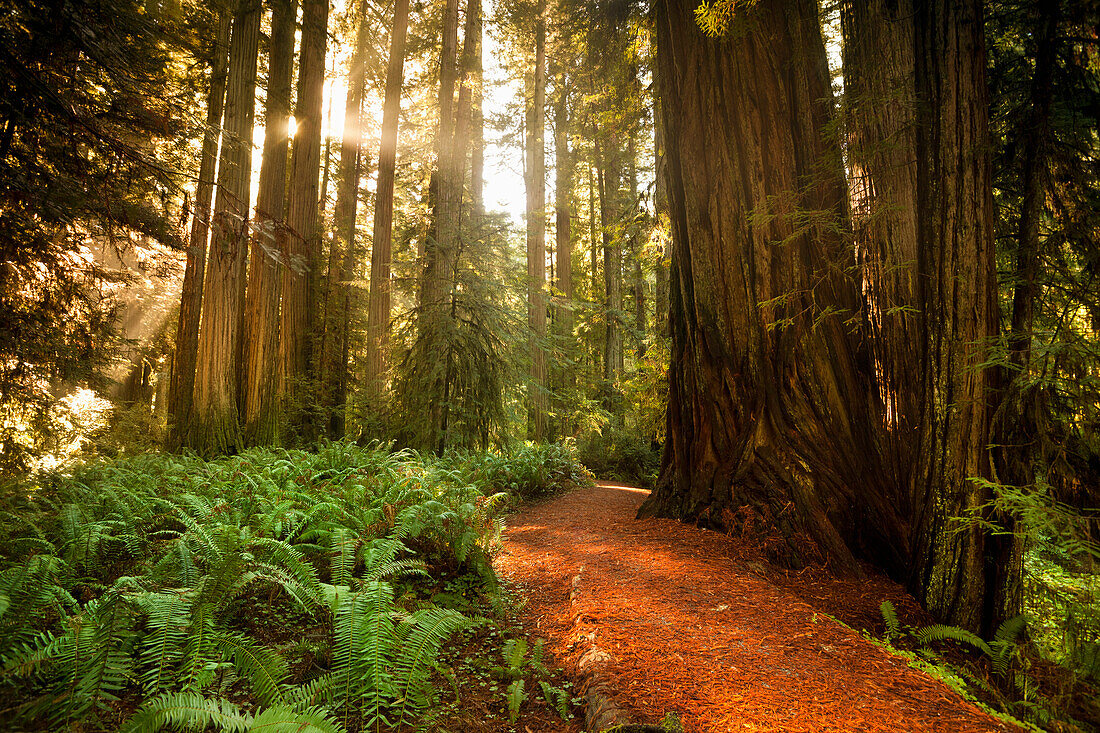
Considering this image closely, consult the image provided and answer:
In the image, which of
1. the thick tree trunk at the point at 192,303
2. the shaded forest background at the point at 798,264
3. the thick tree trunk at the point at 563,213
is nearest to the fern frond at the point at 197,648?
the shaded forest background at the point at 798,264

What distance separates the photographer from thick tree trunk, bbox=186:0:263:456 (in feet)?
25.5

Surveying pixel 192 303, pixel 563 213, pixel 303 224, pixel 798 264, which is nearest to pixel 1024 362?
pixel 798 264

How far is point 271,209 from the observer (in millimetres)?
8781

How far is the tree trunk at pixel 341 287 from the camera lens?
10352 mm

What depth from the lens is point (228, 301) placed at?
815cm

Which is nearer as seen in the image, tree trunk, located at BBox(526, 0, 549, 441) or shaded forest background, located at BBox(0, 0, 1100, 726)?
shaded forest background, located at BBox(0, 0, 1100, 726)

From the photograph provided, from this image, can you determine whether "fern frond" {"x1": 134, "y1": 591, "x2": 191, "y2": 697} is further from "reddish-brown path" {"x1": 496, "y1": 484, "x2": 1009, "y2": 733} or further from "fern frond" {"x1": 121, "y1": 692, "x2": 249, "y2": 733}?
"reddish-brown path" {"x1": 496, "y1": 484, "x2": 1009, "y2": 733}

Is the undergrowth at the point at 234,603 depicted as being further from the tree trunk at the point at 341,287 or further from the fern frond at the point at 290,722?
the tree trunk at the point at 341,287

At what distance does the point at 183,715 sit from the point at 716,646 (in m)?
2.26

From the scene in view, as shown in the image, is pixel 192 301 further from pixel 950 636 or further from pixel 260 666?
pixel 950 636

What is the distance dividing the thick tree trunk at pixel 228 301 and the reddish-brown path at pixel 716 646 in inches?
245

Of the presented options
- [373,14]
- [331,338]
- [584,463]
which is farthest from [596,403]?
[373,14]

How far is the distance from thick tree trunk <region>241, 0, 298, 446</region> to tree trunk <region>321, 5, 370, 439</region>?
130 cm

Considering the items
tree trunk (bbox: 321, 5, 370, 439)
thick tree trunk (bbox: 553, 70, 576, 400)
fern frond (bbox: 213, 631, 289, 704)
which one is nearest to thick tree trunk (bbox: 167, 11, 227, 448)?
tree trunk (bbox: 321, 5, 370, 439)
